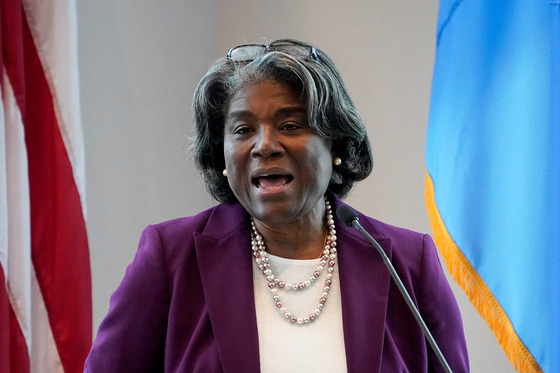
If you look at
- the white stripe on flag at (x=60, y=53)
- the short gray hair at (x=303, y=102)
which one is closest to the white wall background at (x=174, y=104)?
the white stripe on flag at (x=60, y=53)

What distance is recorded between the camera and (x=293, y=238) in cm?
167

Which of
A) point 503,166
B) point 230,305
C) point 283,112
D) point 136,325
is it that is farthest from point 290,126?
point 503,166

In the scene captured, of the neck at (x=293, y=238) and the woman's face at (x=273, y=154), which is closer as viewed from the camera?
the woman's face at (x=273, y=154)

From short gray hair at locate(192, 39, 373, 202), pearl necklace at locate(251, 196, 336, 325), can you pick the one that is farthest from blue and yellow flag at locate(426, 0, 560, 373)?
pearl necklace at locate(251, 196, 336, 325)

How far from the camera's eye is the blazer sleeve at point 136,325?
1449mm

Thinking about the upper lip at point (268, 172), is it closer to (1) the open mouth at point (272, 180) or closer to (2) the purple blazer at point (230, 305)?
(1) the open mouth at point (272, 180)

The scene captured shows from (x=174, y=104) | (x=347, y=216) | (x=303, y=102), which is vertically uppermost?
(x=174, y=104)

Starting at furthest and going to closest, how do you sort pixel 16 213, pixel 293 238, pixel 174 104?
1. pixel 174 104
2. pixel 16 213
3. pixel 293 238

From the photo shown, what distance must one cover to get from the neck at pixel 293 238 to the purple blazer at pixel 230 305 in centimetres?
4

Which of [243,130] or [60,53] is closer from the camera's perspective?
[243,130]

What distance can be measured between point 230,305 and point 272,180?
251mm

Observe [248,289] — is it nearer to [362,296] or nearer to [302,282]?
[302,282]

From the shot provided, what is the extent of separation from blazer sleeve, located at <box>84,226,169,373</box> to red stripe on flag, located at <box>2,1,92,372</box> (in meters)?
0.89

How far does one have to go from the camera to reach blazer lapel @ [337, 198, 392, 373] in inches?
59.0
